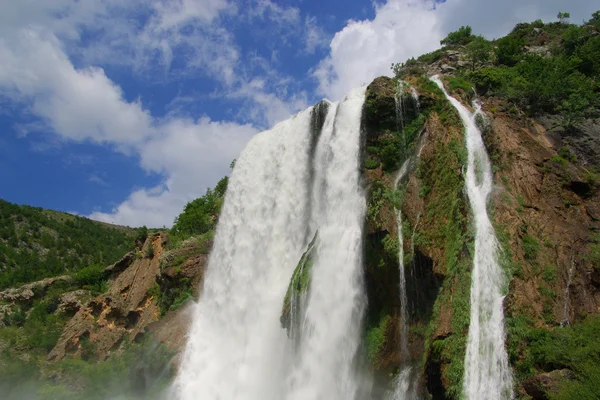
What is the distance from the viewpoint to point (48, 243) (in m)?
84.7

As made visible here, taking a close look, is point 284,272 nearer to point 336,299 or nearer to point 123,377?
point 336,299

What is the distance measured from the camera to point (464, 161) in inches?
792

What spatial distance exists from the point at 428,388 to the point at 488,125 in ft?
41.0

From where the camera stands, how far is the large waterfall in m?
20.8

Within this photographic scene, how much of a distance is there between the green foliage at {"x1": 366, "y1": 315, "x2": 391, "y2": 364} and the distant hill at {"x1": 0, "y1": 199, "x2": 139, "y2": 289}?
191ft

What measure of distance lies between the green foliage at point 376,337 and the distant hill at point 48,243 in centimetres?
5809

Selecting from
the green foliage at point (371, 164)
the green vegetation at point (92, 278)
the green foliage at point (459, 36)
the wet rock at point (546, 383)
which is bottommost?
the wet rock at point (546, 383)

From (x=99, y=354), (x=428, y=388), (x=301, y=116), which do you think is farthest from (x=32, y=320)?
(x=428, y=388)

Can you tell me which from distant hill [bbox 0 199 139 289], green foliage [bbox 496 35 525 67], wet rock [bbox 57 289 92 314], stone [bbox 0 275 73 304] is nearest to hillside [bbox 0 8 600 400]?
green foliage [bbox 496 35 525 67]

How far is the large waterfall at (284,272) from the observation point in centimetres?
2078

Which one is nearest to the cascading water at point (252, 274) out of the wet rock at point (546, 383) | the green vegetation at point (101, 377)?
the green vegetation at point (101, 377)

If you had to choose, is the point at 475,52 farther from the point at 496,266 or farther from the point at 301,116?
the point at 496,266

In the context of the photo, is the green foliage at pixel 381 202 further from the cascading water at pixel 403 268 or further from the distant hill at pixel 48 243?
the distant hill at pixel 48 243

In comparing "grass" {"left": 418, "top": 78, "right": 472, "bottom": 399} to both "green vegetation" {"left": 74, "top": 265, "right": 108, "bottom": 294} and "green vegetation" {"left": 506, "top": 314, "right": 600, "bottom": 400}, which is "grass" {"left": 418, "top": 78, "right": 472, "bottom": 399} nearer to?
"green vegetation" {"left": 506, "top": 314, "right": 600, "bottom": 400}
